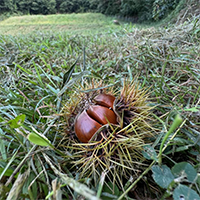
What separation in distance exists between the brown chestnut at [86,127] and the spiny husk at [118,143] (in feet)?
0.06

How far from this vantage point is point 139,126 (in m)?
0.48

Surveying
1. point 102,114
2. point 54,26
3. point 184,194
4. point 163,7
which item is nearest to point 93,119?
point 102,114

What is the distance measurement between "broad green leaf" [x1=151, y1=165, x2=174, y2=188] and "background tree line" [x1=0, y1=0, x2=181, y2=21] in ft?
19.0

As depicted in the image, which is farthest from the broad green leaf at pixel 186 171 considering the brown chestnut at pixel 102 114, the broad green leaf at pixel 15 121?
the broad green leaf at pixel 15 121

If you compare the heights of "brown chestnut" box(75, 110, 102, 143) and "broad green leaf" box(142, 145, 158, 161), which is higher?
"brown chestnut" box(75, 110, 102, 143)

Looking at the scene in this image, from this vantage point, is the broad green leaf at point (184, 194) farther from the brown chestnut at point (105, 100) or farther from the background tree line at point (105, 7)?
the background tree line at point (105, 7)

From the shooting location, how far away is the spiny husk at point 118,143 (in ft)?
1.34

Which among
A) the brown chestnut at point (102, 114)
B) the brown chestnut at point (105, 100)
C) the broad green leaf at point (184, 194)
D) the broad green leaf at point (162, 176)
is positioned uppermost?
the brown chestnut at point (105, 100)

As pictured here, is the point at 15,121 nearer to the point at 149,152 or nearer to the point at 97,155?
the point at 97,155

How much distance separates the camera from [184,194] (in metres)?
0.34

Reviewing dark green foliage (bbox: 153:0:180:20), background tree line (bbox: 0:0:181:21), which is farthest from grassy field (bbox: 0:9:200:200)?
background tree line (bbox: 0:0:181:21)

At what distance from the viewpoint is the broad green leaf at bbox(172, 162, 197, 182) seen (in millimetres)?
365

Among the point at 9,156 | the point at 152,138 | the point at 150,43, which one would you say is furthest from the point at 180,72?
the point at 9,156

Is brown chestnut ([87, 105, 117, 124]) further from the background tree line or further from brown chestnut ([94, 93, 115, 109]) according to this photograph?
the background tree line
